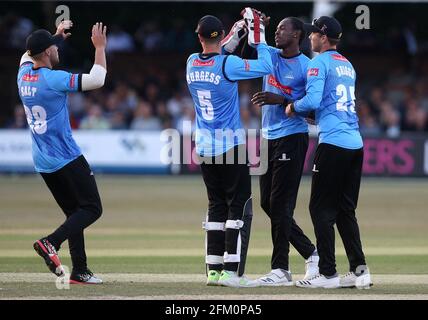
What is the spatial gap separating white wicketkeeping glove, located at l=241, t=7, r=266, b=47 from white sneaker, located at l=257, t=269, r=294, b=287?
2.22 metres

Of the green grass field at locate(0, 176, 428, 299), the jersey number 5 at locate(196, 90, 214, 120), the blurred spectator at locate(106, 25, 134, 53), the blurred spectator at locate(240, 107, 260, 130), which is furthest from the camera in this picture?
the blurred spectator at locate(106, 25, 134, 53)

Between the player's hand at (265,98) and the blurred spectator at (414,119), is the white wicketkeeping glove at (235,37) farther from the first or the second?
the blurred spectator at (414,119)

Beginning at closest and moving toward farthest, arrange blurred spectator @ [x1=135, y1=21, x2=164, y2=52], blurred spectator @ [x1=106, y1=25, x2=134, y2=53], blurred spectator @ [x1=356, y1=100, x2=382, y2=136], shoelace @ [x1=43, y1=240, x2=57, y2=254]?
shoelace @ [x1=43, y1=240, x2=57, y2=254]
blurred spectator @ [x1=356, y1=100, x2=382, y2=136]
blurred spectator @ [x1=106, y1=25, x2=134, y2=53]
blurred spectator @ [x1=135, y1=21, x2=164, y2=52]

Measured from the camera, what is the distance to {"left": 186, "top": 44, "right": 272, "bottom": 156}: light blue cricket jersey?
970 cm

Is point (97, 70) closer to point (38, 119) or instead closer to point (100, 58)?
point (100, 58)

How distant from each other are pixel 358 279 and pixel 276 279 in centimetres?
80

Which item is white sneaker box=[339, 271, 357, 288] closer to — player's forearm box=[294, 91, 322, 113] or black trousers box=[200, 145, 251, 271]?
black trousers box=[200, 145, 251, 271]

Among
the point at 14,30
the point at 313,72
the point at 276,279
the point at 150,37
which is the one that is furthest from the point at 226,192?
the point at 14,30

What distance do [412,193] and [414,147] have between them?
3.54 m

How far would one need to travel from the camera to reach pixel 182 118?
26625 millimetres

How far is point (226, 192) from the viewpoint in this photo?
391 inches

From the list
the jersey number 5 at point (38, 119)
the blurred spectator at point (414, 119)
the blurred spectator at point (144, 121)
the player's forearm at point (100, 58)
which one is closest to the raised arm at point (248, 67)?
the player's forearm at point (100, 58)

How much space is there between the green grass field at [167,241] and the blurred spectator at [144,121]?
1977mm

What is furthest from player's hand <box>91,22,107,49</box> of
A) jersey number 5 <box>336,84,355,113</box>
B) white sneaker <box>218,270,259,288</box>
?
white sneaker <box>218,270,259,288</box>
